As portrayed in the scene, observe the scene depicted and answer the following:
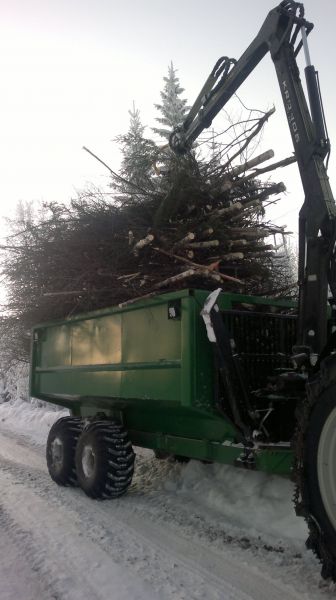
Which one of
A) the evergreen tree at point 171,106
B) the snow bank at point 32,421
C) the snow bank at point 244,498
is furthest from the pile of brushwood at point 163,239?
the evergreen tree at point 171,106

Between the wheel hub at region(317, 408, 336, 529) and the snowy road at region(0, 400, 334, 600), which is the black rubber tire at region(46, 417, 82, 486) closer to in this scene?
the snowy road at region(0, 400, 334, 600)

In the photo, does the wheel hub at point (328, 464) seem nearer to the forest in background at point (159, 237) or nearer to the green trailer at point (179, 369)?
the green trailer at point (179, 369)

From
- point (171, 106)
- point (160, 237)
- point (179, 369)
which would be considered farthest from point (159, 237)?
point (171, 106)

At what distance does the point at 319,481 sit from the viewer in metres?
2.68

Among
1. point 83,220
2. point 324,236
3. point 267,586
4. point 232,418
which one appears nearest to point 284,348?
point 232,418

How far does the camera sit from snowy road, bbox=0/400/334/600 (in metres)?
3.00

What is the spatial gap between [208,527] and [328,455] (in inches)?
78.1

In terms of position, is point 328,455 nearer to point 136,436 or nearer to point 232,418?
point 232,418

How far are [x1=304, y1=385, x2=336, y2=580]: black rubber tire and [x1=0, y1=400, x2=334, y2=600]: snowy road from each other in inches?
19.4

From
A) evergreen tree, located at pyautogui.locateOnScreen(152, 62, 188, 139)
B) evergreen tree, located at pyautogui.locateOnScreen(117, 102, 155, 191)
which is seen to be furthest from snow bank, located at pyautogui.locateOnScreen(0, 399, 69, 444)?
evergreen tree, located at pyautogui.locateOnScreen(152, 62, 188, 139)

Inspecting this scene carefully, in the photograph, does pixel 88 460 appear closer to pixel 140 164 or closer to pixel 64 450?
pixel 64 450

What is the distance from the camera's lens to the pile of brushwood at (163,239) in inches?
192

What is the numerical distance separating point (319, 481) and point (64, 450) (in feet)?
13.0

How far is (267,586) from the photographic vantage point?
3.04m
